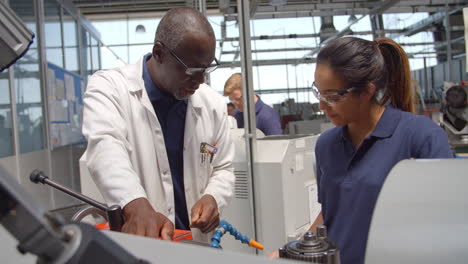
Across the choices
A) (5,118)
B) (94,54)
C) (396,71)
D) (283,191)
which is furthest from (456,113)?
(94,54)

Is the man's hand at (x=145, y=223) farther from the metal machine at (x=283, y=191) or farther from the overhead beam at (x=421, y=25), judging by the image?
the overhead beam at (x=421, y=25)

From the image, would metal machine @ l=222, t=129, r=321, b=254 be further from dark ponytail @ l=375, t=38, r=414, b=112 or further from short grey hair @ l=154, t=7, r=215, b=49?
short grey hair @ l=154, t=7, r=215, b=49

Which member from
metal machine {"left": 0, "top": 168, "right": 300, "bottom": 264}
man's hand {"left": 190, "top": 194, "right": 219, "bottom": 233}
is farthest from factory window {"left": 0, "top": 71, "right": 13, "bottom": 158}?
metal machine {"left": 0, "top": 168, "right": 300, "bottom": 264}

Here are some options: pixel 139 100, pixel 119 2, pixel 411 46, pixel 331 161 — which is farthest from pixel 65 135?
pixel 411 46

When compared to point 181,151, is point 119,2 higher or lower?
higher

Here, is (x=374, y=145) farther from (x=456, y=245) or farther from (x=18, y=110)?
(x=18, y=110)

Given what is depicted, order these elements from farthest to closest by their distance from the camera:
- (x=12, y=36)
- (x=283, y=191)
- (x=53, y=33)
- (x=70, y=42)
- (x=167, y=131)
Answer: (x=70, y=42), (x=53, y=33), (x=283, y=191), (x=167, y=131), (x=12, y=36)

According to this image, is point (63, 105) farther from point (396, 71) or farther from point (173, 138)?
point (396, 71)

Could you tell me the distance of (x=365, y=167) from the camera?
124 cm

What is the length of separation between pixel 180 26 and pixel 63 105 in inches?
145

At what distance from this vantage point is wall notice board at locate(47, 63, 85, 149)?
14.3 ft

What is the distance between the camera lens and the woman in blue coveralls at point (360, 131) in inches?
46.4

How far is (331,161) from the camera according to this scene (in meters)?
1.35

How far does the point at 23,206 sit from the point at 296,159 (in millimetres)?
2385
